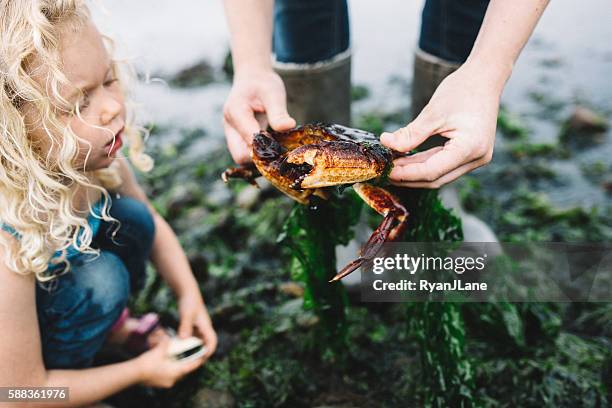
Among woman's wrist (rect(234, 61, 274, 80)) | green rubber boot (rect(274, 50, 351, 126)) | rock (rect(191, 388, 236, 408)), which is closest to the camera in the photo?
woman's wrist (rect(234, 61, 274, 80))

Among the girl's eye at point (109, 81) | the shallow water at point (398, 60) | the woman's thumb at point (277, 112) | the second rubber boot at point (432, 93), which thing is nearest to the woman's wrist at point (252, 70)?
the woman's thumb at point (277, 112)

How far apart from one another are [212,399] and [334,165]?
151 cm

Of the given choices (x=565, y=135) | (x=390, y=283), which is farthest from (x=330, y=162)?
(x=565, y=135)

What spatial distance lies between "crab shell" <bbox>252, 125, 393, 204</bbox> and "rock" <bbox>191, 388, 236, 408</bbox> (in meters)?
1.21

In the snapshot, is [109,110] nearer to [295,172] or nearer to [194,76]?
[295,172]

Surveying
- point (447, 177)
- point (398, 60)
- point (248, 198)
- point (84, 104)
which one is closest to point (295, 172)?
point (447, 177)

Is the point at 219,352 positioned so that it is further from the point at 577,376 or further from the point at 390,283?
the point at 577,376

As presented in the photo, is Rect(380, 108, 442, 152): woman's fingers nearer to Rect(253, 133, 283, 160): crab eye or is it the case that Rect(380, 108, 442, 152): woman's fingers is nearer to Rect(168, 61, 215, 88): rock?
Rect(253, 133, 283, 160): crab eye

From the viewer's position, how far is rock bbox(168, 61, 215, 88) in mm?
5938

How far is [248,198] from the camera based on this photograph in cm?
371

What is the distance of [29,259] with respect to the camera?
179 centimetres

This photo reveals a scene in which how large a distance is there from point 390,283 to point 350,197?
494 millimetres

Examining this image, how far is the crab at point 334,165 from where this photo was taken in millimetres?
1446

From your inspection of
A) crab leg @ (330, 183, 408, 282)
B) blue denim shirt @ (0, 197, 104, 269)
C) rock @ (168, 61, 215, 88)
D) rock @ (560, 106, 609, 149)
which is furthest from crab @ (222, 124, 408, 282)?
rock @ (168, 61, 215, 88)
